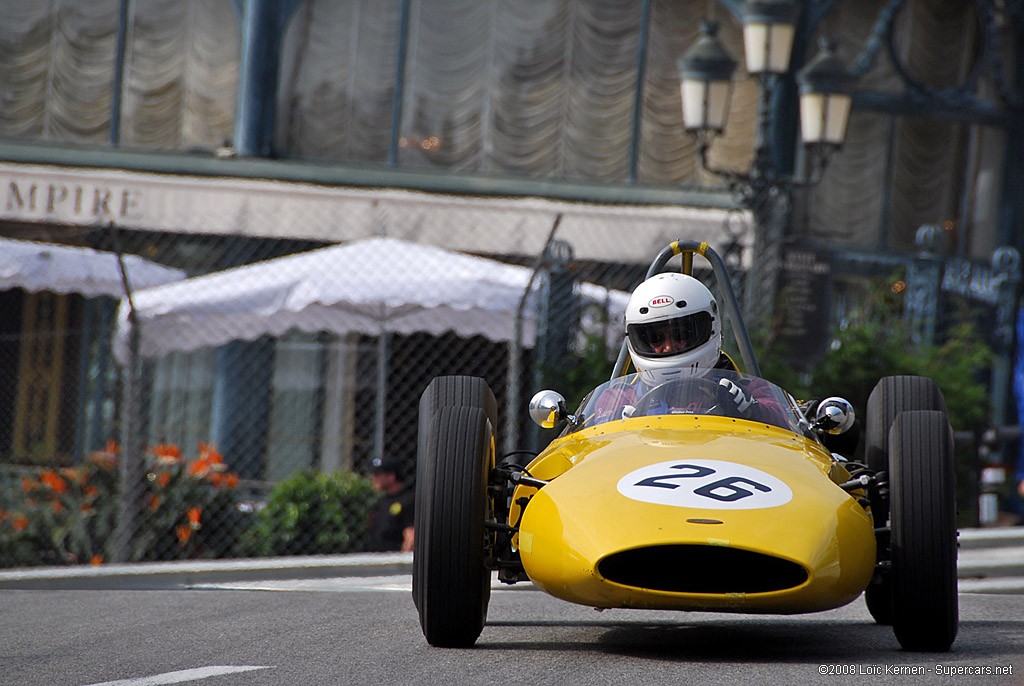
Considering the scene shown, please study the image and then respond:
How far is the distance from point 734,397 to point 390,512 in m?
4.86

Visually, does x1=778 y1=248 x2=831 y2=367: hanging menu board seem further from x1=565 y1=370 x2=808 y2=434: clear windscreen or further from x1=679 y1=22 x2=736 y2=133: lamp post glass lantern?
x1=565 y1=370 x2=808 y2=434: clear windscreen

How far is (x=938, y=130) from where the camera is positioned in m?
17.2

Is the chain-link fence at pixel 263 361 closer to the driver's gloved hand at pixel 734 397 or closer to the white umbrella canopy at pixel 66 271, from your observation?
the white umbrella canopy at pixel 66 271

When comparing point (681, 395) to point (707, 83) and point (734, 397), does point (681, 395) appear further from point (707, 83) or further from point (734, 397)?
point (707, 83)

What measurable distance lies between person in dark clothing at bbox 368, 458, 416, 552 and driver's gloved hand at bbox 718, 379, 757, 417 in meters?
4.65

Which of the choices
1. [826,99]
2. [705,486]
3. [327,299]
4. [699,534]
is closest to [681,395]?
[705,486]

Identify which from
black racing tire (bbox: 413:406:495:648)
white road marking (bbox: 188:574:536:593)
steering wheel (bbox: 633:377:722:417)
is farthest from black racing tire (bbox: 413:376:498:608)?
white road marking (bbox: 188:574:536:593)

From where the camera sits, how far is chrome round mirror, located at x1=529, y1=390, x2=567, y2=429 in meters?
6.17

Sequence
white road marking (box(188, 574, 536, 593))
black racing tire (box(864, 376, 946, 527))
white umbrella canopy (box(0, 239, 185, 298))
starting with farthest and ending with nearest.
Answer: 1. white umbrella canopy (box(0, 239, 185, 298))
2. white road marking (box(188, 574, 536, 593))
3. black racing tire (box(864, 376, 946, 527))

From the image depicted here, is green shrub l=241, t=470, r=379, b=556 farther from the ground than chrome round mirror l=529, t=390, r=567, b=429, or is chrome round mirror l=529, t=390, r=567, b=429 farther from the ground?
chrome round mirror l=529, t=390, r=567, b=429

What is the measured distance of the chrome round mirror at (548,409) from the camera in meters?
6.17

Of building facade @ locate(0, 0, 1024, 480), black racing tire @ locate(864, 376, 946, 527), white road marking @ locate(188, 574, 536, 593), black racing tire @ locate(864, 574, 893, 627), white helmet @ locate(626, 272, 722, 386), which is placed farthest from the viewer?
building facade @ locate(0, 0, 1024, 480)

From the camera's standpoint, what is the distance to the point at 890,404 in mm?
6352

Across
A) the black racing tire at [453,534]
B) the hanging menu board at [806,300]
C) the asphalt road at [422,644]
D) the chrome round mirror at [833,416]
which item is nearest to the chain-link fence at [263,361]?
the hanging menu board at [806,300]
